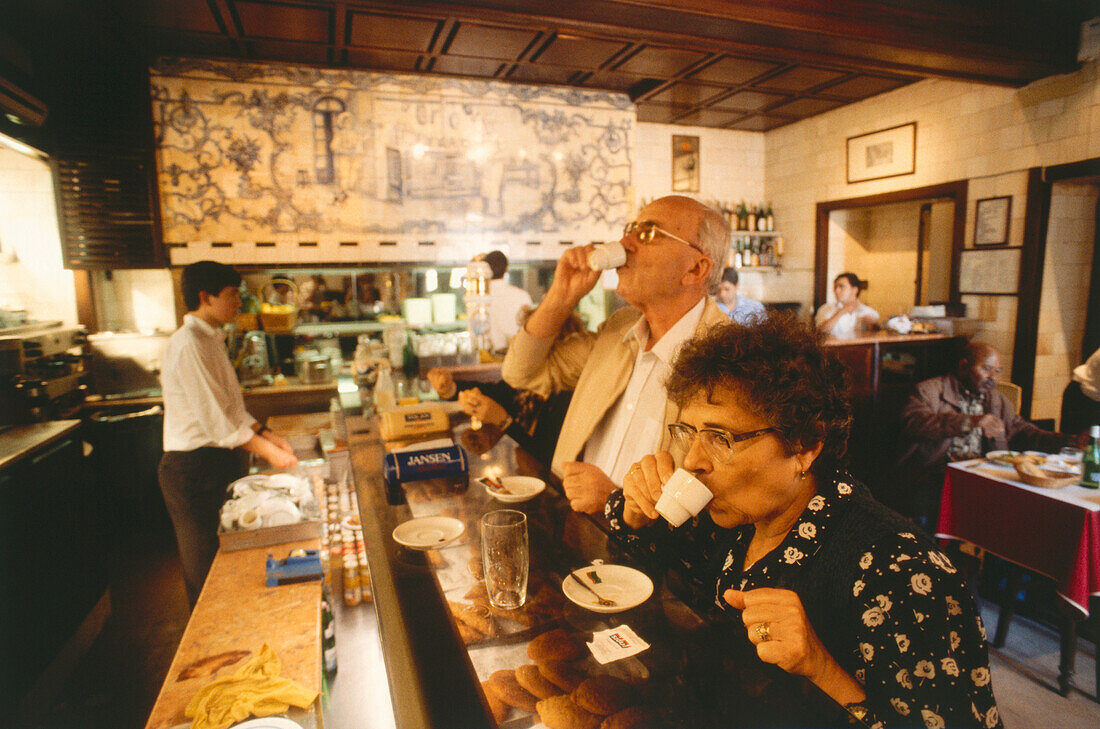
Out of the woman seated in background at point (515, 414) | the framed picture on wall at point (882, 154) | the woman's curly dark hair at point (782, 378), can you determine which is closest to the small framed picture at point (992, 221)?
Result: the framed picture on wall at point (882, 154)

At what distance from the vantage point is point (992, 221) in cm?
530

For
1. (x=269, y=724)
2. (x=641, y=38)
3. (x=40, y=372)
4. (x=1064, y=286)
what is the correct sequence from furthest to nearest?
(x=1064, y=286) < (x=40, y=372) < (x=641, y=38) < (x=269, y=724)

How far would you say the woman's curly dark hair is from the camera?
1.13 metres

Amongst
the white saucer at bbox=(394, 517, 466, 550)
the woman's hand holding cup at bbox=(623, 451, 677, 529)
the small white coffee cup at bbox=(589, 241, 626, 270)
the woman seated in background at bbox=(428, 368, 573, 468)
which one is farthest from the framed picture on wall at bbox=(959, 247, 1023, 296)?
the white saucer at bbox=(394, 517, 466, 550)

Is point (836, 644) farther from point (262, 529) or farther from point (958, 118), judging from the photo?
point (958, 118)

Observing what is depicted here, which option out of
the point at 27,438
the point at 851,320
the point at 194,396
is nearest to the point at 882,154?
the point at 851,320

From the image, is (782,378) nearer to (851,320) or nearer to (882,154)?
(851,320)

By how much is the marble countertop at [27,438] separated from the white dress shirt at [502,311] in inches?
126

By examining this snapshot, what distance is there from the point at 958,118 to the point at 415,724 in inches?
273

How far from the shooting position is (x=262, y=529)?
224cm

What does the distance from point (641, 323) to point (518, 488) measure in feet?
2.47

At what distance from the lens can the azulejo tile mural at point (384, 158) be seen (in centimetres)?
473

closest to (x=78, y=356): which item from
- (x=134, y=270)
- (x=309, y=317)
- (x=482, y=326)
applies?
(x=134, y=270)

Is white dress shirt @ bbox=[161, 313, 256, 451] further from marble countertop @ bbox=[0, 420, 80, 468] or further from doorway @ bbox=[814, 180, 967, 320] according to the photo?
doorway @ bbox=[814, 180, 967, 320]
